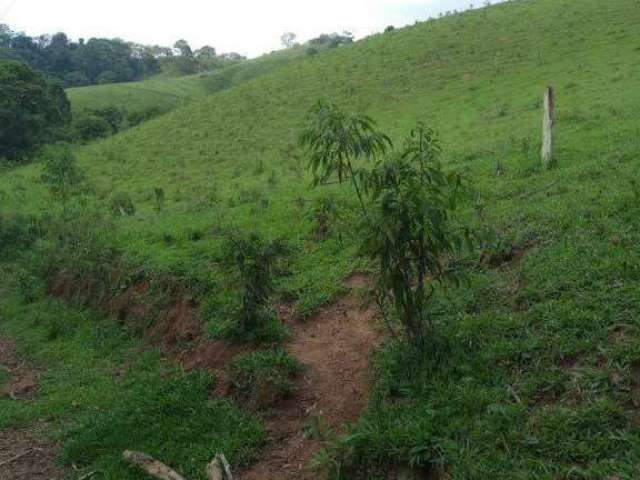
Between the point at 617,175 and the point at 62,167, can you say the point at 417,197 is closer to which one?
the point at 617,175

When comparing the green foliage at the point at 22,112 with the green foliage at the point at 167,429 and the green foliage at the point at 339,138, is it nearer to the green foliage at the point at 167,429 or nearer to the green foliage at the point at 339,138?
the green foliage at the point at 167,429

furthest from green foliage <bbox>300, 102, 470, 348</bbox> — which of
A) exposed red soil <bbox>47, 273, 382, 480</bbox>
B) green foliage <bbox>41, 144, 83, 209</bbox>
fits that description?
green foliage <bbox>41, 144, 83, 209</bbox>

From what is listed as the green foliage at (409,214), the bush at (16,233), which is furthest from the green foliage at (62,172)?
the green foliage at (409,214)

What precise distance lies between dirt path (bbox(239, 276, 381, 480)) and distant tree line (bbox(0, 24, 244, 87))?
236 ft

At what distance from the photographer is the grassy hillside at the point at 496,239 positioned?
5.01 m

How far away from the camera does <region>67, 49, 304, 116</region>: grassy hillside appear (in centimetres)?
6381

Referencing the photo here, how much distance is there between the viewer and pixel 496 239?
838 centimetres

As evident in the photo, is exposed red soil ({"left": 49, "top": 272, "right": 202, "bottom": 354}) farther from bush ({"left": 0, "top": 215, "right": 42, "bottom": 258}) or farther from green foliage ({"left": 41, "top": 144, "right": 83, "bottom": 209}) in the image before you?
green foliage ({"left": 41, "top": 144, "right": 83, "bottom": 209})

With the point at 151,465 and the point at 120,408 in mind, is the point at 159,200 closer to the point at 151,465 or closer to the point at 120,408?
the point at 120,408

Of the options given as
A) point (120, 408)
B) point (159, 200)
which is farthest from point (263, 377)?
point (159, 200)

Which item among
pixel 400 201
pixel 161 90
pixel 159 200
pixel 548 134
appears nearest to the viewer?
pixel 400 201

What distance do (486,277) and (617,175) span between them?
3783mm

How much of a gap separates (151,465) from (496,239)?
5254mm

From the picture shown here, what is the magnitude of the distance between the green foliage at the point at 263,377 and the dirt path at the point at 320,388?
0.55 feet
